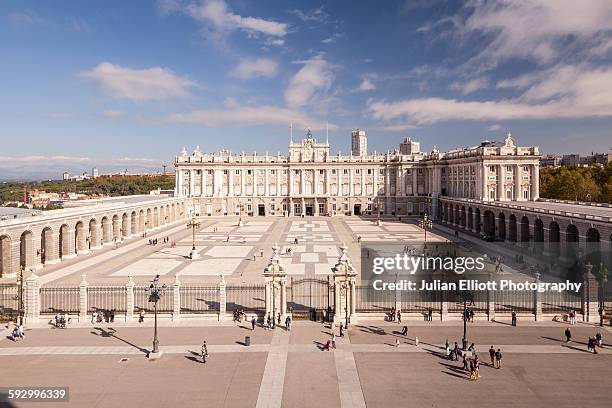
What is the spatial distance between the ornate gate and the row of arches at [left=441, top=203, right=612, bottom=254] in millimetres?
27138

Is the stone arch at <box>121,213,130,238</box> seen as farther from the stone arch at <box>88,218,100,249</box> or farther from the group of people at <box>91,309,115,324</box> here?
the group of people at <box>91,309,115,324</box>

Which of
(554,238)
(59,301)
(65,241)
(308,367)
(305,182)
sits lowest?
(308,367)

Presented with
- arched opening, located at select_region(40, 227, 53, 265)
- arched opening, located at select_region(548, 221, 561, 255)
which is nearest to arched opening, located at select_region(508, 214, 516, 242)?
arched opening, located at select_region(548, 221, 561, 255)

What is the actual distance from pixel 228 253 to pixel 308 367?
32.9 meters

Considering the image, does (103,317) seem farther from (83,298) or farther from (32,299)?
(32,299)

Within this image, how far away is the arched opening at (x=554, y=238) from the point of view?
46656 mm

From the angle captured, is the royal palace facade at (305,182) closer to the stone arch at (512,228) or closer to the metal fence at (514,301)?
the stone arch at (512,228)

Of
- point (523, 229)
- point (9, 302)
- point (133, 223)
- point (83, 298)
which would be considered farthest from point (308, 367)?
point (133, 223)

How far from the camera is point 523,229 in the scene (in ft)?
184

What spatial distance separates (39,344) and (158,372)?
8.41 m

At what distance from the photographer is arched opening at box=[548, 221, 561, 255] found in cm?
4666

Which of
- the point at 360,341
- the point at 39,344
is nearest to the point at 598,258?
the point at 360,341

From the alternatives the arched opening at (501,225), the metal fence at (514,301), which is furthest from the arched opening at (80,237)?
the arched opening at (501,225)

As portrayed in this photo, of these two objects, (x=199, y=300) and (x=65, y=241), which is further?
(x=65, y=241)
